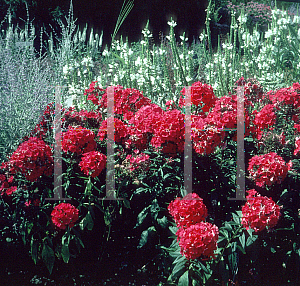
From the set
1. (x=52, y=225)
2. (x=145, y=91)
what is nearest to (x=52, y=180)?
(x=52, y=225)

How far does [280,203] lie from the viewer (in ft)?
7.98

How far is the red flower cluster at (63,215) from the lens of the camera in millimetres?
2221

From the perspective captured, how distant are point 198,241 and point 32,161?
115cm

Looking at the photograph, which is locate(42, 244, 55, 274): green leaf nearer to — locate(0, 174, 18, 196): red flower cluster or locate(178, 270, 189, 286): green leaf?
locate(0, 174, 18, 196): red flower cluster

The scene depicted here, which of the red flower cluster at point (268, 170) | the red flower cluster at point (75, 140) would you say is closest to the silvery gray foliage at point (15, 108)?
the red flower cluster at point (75, 140)

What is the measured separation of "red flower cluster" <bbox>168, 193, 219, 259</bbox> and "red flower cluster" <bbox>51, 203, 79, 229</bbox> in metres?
0.65

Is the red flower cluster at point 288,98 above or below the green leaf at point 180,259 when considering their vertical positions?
above

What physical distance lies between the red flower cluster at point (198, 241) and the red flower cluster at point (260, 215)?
26 centimetres

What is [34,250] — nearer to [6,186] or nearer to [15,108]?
[6,186]

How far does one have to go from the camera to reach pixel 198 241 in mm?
1903

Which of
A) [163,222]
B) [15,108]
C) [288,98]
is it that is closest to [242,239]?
[163,222]

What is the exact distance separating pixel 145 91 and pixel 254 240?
254cm

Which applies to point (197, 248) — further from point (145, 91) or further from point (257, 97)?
point (145, 91)

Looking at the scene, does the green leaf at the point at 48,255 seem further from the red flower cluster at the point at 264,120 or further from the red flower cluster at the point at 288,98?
the red flower cluster at the point at 288,98
